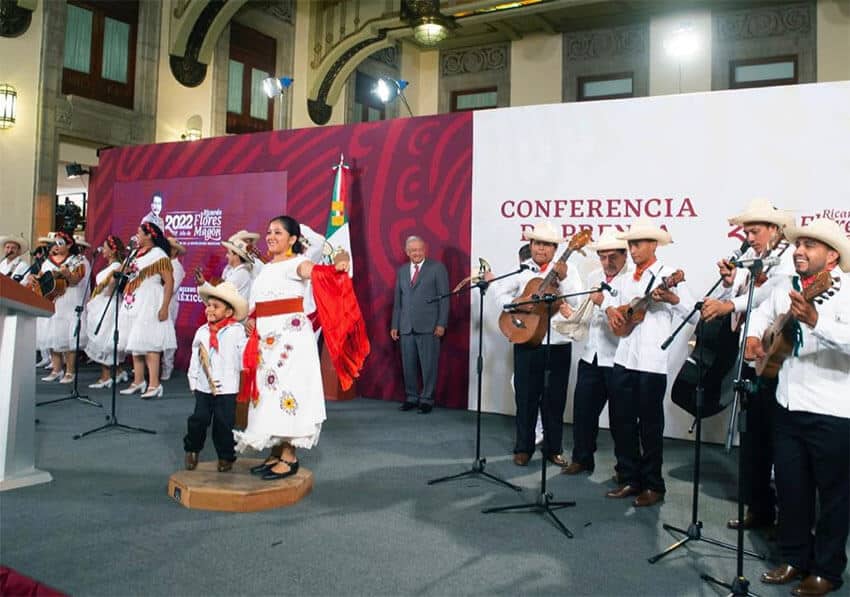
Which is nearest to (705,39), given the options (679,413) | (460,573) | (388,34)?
(388,34)

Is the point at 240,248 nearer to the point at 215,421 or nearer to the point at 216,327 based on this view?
the point at 216,327

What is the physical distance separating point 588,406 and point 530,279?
35.0 inches

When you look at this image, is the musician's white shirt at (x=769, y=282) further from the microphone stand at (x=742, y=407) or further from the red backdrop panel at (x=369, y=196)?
the red backdrop panel at (x=369, y=196)

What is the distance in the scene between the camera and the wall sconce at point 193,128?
11539 mm

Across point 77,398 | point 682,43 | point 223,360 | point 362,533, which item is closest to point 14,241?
point 77,398

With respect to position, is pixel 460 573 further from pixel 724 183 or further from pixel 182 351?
pixel 182 351

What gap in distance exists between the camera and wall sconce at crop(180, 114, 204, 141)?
37.9 ft

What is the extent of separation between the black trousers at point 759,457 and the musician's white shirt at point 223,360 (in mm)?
2681

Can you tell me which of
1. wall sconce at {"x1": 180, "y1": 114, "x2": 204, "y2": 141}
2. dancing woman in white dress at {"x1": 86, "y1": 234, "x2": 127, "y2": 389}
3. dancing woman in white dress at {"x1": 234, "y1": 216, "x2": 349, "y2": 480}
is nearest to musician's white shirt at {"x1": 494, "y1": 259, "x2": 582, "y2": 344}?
dancing woman in white dress at {"x1": 234, "y1": 216, "x2": 349, "y2": 480}

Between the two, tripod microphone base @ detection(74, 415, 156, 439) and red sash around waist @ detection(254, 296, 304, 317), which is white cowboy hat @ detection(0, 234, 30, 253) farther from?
red sash around waist @ detection(254, 296, 304, 317)

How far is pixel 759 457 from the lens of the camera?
12.5ft

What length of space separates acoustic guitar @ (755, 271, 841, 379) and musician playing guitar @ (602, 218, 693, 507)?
2.91 feet

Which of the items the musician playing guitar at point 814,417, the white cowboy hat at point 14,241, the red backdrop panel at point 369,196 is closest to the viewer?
the musician playing guitar at point 814,417

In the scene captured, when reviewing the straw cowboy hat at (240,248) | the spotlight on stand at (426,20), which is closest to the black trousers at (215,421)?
the straw cowboy hat at (240,248)
